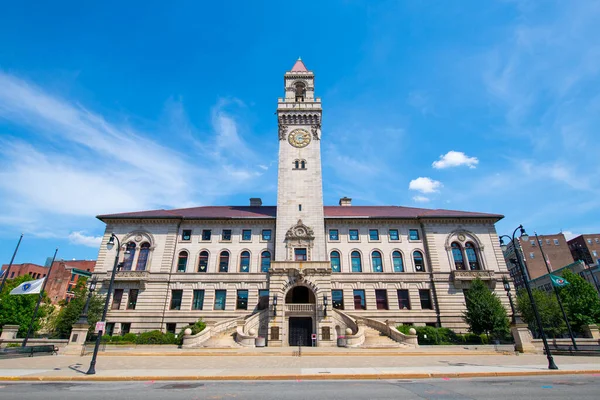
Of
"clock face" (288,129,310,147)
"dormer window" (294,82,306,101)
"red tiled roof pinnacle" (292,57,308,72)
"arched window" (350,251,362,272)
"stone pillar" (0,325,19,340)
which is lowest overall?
"stone pillar" (0,325,19,340)

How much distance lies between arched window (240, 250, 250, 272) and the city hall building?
0.13m

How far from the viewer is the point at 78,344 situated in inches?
885

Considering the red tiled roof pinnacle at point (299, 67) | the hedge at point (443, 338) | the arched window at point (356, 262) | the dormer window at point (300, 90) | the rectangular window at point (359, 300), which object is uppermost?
the red tiled roof pinnacle at point (299, 67)

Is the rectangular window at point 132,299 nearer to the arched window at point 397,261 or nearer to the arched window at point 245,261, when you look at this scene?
the arched window at point 245,261

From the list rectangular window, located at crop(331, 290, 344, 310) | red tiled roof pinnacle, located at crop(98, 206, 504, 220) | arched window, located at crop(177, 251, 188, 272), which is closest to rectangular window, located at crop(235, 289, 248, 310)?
arched window, located at crop(177, 251, 188, 272)

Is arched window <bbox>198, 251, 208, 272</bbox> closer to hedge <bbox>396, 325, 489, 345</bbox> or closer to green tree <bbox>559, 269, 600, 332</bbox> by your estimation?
hedge <bbox>396, 325, 489, 345</bbox>

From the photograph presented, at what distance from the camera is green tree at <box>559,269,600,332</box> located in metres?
42.0

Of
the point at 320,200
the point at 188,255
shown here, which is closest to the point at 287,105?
the point at 320,200

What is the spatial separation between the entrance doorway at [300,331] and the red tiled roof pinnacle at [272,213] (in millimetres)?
13525

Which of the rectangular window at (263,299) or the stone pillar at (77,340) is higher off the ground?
the rectangular window at (263,299)

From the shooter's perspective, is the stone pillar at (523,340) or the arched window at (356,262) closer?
the stone pillar at (523,340)

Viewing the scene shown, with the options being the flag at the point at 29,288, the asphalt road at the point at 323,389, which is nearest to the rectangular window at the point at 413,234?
the asphalt road at the point at 323,389

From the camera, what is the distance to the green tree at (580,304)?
138ft

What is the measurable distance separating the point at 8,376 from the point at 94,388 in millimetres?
4920
